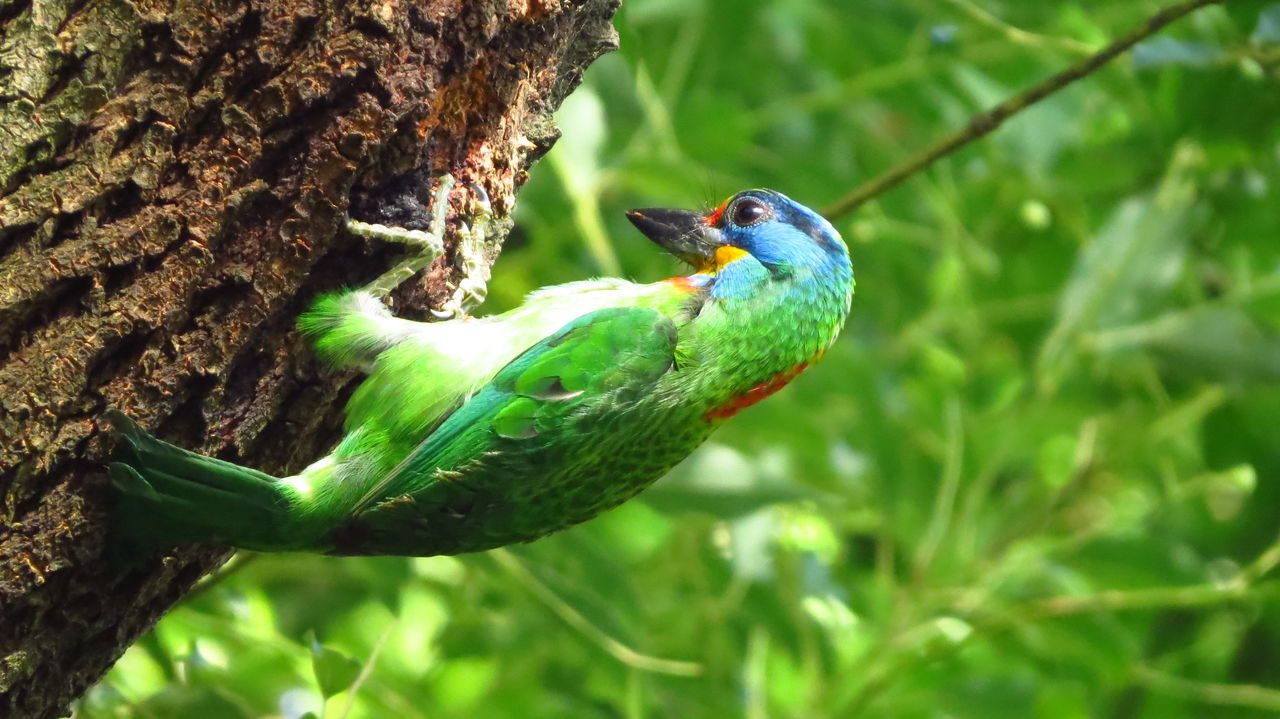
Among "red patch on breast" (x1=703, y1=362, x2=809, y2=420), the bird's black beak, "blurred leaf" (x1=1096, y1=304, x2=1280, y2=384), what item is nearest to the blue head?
the bird's black beak

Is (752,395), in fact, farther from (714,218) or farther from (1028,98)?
A: (1028,98)

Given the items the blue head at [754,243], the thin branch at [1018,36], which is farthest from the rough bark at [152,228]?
the thin branch at [1018,36]

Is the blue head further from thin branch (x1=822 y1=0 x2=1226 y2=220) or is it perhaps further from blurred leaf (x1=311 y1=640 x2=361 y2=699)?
blurred leaf (x1=311 y1=640 x2=361 y2=699)

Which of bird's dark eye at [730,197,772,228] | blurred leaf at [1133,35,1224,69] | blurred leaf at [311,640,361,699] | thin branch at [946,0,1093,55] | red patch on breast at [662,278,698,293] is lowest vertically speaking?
blurred leaf at [311,640,361,699]

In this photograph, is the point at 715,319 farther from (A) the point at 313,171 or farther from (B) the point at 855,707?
(B) the point at 855,707

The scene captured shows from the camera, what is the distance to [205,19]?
1974 millimetres

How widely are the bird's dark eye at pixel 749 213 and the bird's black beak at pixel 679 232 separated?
6 cm

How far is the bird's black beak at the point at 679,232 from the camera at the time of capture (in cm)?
319

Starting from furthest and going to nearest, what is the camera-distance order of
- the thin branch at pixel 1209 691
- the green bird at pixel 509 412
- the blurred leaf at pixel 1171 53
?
the thin branch at pixel 1209 691 < the blurred leaf at pixel 1171 53 < the green bird at pixel 509 412

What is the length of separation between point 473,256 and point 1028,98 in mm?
1543

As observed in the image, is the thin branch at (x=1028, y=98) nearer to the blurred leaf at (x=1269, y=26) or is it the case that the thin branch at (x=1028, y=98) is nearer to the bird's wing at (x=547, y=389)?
the blurred leaf at (x=1269, y=26)

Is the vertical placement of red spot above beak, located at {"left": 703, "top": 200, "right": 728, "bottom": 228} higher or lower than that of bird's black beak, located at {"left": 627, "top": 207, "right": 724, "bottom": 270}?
higher

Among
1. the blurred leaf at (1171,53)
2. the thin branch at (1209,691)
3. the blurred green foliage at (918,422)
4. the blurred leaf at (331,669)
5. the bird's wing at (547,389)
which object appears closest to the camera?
the bird's wing at (547,389)

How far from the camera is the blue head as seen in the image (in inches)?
115
